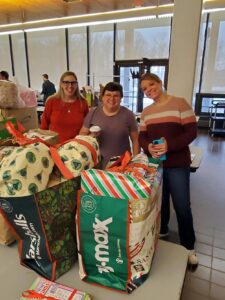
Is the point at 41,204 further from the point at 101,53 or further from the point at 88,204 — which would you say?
the point at 101,53

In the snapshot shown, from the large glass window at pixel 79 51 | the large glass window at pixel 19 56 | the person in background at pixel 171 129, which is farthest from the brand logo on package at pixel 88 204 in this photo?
the large glass window at pixel 19 56

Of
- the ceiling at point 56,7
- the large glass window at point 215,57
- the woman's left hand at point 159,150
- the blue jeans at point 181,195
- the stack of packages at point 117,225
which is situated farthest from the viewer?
the large glass window at point 215,57

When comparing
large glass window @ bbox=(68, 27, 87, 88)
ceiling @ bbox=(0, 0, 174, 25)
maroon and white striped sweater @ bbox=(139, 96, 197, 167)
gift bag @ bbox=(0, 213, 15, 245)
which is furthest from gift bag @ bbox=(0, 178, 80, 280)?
large glass window @ bbox=(68, 27, 87, 88)

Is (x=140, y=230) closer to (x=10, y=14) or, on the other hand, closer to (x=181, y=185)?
(x=181, y=185)

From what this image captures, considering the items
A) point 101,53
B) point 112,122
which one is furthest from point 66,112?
point 101,53

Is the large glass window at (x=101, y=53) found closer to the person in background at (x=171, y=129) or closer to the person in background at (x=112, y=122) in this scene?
the person in background at (x=112, y=122)

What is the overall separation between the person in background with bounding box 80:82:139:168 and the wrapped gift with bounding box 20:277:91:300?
3.43ft

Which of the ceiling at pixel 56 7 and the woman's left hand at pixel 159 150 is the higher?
the ceiling at pixel 56 7

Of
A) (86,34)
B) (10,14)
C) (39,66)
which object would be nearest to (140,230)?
(10,14)

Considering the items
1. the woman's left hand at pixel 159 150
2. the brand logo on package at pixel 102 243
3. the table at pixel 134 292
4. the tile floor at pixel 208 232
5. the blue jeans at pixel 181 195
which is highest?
the woman's left hand at pixel 159 150

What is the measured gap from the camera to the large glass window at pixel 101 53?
26.9 feet

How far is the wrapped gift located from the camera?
0.62m

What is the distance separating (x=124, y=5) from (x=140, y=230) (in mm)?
6444

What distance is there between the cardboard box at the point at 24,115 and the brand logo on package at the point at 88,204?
2.62ft
